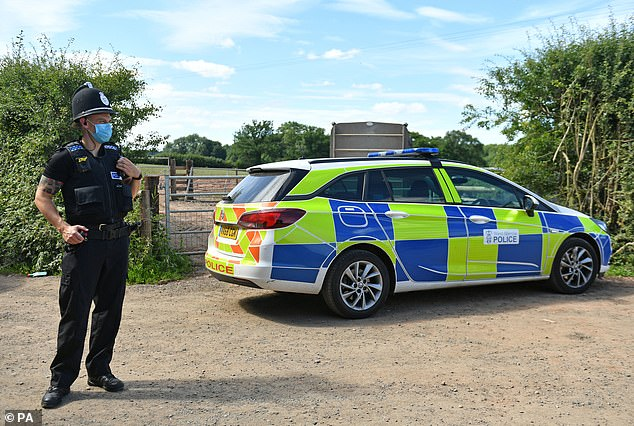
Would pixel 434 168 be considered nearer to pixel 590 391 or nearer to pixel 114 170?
pixel 590 391

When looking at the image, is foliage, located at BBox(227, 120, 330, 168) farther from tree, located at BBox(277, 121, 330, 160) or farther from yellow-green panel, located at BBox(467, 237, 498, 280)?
yellow-green panel, located at BBox(467, 237, 498, 280)

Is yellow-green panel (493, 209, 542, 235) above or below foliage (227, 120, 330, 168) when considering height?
below

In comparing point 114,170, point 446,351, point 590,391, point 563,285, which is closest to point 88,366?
point 114,170

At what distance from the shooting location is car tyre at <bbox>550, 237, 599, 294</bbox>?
26.1 feet

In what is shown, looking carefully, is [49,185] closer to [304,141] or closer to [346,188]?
[346,188]

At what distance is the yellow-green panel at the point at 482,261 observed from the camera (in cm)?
735

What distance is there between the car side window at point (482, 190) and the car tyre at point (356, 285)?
1418 mm

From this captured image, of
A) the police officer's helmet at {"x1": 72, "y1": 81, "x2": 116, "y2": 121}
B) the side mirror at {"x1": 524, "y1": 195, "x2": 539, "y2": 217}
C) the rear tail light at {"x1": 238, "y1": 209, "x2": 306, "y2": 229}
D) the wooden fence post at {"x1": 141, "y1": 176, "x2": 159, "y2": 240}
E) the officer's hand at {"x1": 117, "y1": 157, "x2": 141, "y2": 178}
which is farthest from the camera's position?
the wooden fence post at {"x1": 141, "y1": 176, "x2": 159, "y2": 240}

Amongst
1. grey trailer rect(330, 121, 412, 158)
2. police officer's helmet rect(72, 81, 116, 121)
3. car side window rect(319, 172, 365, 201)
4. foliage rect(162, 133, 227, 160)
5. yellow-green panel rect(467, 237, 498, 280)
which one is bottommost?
yellow-green panel rect(467, 237, 498, 280)

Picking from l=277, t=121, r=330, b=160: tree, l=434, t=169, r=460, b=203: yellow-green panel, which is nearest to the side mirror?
l=434, t=169, r=460, b=203: yellow-green panel

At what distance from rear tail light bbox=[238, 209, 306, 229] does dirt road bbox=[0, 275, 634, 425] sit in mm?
1015

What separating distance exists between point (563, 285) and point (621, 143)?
3.15m

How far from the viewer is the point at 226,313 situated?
23.2 feet

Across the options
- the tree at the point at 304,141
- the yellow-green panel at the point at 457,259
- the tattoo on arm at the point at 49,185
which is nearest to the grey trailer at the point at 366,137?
the yellow-green panel at the point at 457,259
